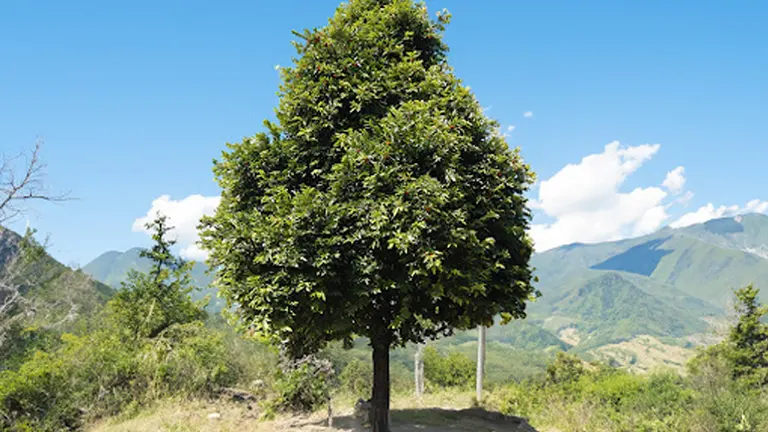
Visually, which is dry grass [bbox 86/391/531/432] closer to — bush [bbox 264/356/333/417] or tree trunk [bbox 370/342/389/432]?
bush [bbox 264/356/333/417]

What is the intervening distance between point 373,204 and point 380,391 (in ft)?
16.1

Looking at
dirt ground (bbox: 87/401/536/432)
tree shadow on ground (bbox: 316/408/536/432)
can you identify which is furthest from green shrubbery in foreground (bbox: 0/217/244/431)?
tree shadow on ground (bbox: 316/408/536/432)

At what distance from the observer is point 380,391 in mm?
10656

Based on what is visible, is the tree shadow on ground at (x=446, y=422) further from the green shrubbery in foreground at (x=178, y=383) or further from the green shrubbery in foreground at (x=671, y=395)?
the green shrubbery in foreground at (x=671, y=395)

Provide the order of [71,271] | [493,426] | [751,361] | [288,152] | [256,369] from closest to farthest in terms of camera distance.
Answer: [288,152] < [493,426] < [256,369] < [751,361] < [71,271]

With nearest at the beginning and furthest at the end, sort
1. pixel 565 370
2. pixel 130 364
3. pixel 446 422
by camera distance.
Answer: pixel 446 422 → pixel 130 364 → pixel 565 370

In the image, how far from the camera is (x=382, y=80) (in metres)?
10.2

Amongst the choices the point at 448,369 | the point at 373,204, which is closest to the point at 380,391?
the point at 373,204

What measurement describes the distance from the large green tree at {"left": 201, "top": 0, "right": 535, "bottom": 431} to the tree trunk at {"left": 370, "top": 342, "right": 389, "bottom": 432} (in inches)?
1.2

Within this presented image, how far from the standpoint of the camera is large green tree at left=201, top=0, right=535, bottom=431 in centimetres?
842

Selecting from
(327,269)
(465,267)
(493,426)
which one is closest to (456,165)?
(465,267)

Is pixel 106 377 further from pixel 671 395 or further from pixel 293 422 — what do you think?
pixel 671 395

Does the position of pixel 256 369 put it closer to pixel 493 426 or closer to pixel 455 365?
pixel 493 426

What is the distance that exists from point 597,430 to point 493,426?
3.72 meters
